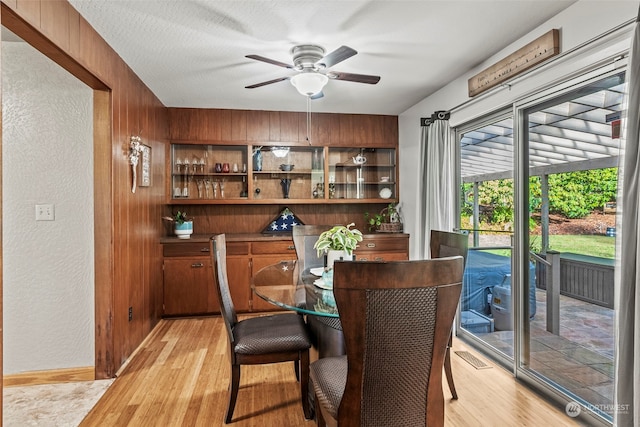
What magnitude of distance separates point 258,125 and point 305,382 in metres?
3.28

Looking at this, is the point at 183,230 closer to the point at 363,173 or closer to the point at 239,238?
the point at 239,238

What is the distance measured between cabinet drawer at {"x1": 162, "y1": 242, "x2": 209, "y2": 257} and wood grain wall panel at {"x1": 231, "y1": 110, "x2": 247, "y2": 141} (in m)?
1.40

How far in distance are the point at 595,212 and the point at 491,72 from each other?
1330mm

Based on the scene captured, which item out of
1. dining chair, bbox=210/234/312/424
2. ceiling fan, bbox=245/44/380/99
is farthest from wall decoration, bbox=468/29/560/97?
dining chair, bbox=210/234/312/424

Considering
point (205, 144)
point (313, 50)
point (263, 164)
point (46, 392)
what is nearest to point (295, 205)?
point (263, 164)

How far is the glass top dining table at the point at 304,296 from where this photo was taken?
68.5 inches

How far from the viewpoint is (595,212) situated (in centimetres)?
214

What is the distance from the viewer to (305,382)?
2.14 metres

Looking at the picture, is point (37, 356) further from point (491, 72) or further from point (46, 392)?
point (491, 72)

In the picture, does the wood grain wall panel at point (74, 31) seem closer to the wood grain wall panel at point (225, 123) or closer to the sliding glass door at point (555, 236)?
the wood grain wall panel at point (225, 123)

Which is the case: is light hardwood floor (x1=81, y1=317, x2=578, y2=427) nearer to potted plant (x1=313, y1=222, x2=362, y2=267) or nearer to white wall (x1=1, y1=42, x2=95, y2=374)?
white wall (x1=1, y1=42, x2=95, y2=374)

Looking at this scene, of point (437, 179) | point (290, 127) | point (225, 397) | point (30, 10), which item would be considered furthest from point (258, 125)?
point (225, 397)

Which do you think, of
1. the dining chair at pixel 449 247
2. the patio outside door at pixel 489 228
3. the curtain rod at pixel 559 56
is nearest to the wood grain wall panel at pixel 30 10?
the dining chair at pixel 449 247

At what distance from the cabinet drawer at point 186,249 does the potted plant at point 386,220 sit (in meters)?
2.13
